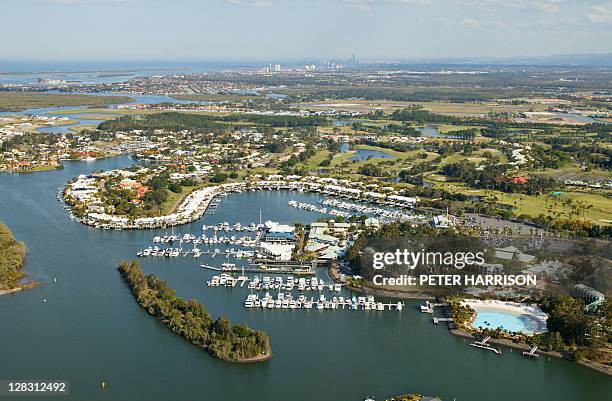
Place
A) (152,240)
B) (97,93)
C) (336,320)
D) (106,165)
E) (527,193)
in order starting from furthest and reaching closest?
(97,93) < (106,165) < (527,193) < (152,240) < (336,320)

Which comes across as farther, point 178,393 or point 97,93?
point 97,93

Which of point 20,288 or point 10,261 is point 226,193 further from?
point 20,288

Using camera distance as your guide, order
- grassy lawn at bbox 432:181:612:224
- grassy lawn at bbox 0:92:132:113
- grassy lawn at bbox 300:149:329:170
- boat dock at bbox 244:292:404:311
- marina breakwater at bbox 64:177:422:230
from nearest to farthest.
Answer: boat dock at bbox 244:292:404:311 → marina breakwater at bbox 64:177:422:230 → grassy lawn at bbox 432:181:612:224 → grassy lawn at bbox 300:149:329:170 → grassy lawn at bbox 0:92:132:113

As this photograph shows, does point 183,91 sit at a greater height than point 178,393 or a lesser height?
greater

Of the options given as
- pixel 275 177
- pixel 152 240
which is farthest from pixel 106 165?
pixel 152 240

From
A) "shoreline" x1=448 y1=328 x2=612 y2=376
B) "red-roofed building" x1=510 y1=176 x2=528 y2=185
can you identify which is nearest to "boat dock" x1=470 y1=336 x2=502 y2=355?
"shoreline" x1=448 y1=328 x2=612 y2=376

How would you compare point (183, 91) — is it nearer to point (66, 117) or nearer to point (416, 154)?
point (66, 117)

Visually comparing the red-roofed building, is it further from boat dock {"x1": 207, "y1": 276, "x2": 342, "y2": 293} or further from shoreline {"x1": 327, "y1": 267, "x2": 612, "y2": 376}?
boat dock {"x1": 207, "y1": 276, "x2": 342, "y2": 293}
